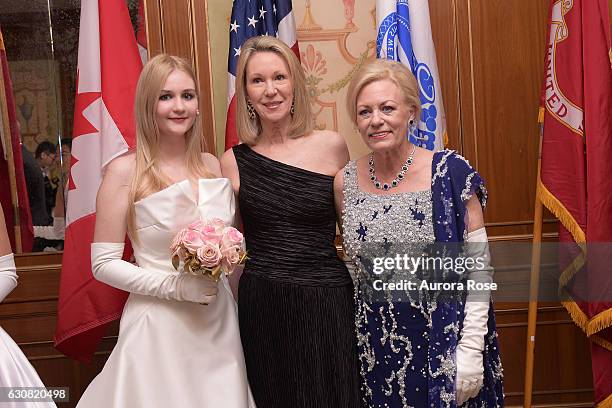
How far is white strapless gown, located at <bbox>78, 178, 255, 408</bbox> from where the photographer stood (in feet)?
8.51

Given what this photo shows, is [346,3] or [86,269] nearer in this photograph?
[86,269]

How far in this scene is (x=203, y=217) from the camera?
275cm

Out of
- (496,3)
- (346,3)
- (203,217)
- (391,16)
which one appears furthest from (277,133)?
(496,3)

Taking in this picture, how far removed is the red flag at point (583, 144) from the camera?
362 centimetres

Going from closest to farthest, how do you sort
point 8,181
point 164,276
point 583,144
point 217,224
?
point 217,224 → point 164,276 → point 583,144 → point 8,181

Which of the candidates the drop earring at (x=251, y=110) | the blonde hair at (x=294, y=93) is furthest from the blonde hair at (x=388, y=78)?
the drop earring at (x=251, y=110)

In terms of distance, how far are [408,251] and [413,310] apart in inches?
7.8

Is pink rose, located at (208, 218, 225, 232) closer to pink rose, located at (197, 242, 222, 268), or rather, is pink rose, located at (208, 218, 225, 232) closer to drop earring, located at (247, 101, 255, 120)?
→ pink rose, located at (197, 242, 222, 268)

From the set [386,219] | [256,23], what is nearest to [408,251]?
[386,219]

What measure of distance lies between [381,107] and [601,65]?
5.17 feet

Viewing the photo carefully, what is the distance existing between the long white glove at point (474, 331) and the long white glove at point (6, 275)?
1502 millimetres

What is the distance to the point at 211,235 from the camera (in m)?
2.49

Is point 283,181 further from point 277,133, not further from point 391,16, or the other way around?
point 391,16

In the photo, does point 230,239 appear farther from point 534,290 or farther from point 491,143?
point 491,143
